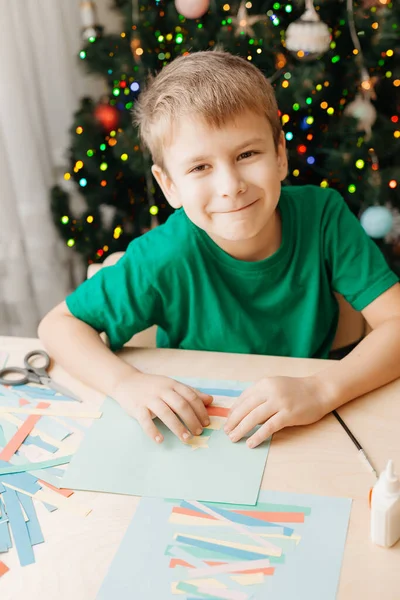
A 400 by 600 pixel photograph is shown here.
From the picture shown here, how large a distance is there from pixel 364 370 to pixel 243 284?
323 mm

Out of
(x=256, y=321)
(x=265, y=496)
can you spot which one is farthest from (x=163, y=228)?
(x=265, y=496)

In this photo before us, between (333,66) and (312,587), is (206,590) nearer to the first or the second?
(312,587)

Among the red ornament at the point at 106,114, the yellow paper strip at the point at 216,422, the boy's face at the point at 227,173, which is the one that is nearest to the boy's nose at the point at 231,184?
the boy's face at the point at 227,173

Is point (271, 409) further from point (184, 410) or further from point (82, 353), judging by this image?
point (82, 353)

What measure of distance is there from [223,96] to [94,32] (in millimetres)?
1220

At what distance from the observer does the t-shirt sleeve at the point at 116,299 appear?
45.3 inches

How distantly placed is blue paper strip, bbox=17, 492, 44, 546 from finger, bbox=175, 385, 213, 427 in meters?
0.26

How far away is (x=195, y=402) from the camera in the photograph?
0.94 m

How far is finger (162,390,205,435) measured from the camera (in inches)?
35.9

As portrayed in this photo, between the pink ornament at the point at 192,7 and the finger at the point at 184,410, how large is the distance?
1.34m

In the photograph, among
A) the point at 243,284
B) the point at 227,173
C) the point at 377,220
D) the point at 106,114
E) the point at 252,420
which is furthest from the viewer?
the point at 106,114

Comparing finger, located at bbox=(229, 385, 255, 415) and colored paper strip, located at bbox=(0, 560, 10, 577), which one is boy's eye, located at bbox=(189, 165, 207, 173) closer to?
finger, located at bbox=(229, 385, 255, 415)

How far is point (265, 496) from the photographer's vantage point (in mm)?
798

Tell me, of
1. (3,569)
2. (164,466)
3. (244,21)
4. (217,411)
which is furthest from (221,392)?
(244,21)
